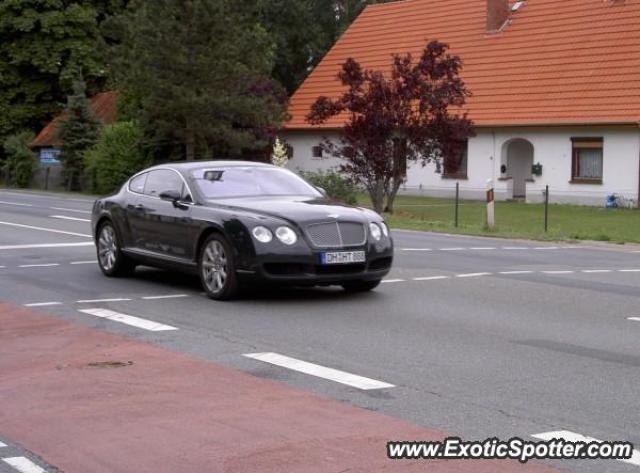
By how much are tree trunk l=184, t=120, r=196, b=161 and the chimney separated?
13.8 metres

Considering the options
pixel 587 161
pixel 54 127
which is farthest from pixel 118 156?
pixel 587 161

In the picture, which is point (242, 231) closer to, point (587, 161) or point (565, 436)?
point (565, 436)

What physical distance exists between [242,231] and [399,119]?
20.8 metres

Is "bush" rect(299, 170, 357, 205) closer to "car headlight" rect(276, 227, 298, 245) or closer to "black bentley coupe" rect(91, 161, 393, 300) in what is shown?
"black bentley coupe" rect(91, 161, 393, 300)

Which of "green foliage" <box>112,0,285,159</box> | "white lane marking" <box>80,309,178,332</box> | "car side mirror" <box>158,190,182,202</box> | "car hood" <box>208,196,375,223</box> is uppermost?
"green foliage" <box>112,0,285,159</box>

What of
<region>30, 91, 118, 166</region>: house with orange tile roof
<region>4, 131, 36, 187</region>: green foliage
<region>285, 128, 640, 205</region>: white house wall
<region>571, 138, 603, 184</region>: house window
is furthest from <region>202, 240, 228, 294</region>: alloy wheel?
<region>4, 131, 36, 187</region>: green foliage

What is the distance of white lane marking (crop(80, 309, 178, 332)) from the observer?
412 inches

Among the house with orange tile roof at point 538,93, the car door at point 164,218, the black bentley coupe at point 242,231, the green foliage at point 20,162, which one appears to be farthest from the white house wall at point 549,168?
the car door at point 164,218

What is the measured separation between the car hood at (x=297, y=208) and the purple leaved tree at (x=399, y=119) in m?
19.4

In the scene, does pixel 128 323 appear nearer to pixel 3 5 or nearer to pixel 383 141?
pixel 383 141

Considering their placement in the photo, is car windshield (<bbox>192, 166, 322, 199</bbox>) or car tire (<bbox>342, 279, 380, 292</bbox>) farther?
car windshield (<bbox>192, 166, 322, 199</bbox>)

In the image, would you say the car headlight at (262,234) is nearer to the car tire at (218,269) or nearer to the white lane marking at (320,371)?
the car tire at (218,269)

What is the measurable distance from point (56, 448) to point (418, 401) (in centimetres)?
242

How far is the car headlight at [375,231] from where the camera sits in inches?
495
